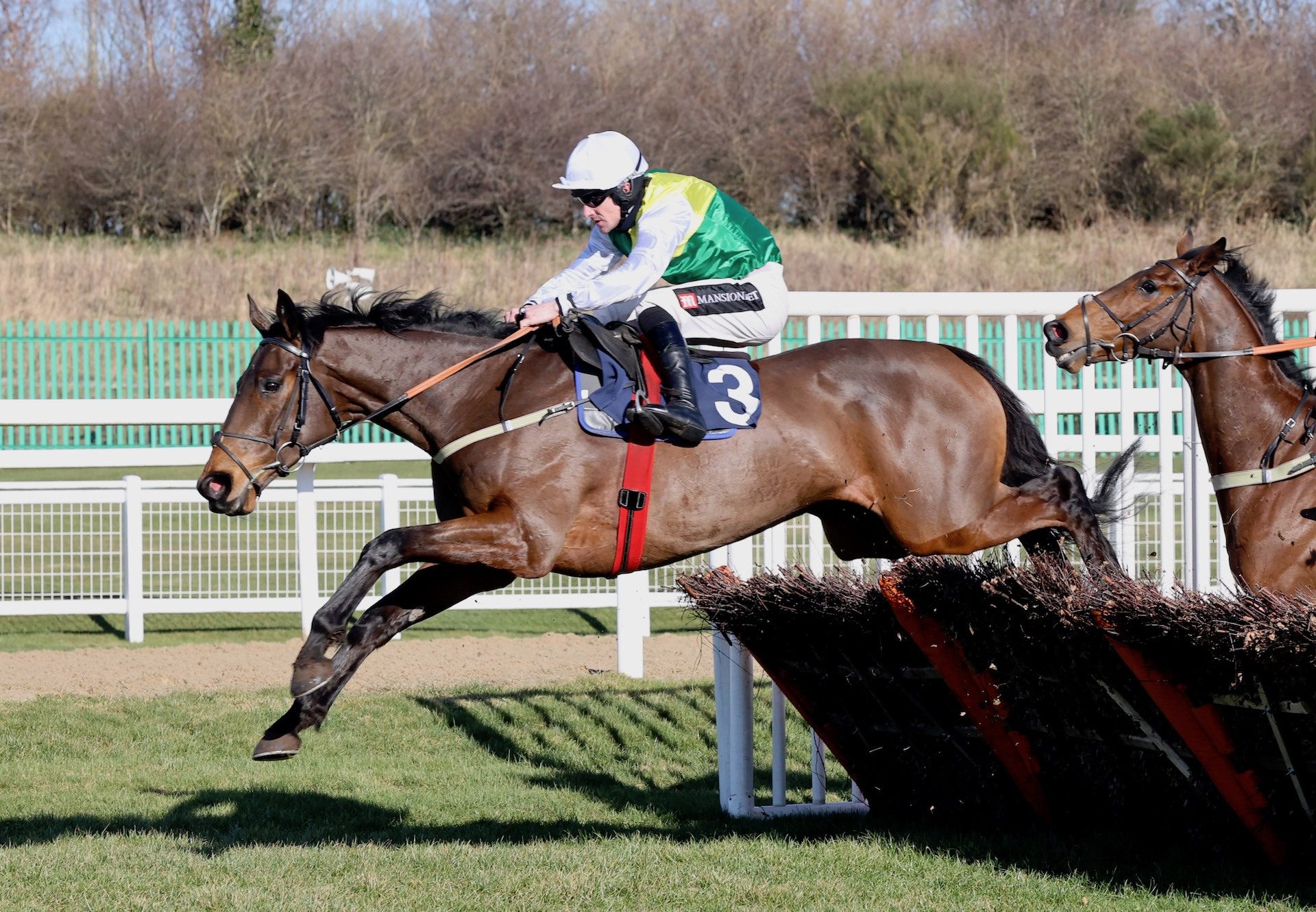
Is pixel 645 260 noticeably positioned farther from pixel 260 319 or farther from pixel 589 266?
pixel 260 319

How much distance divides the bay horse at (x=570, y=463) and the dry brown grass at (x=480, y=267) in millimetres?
17373

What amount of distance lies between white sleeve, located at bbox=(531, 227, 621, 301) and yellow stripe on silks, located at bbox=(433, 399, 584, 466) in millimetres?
458

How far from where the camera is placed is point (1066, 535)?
4.87m

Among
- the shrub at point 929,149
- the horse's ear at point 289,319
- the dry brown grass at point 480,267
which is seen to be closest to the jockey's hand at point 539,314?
the horse's ear at point 289,319

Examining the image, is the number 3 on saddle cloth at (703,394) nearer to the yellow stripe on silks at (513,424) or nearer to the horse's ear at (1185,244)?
the yellow stripe on silks at (513,424)

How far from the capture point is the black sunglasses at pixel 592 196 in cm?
448

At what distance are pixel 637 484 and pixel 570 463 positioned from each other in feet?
0.70

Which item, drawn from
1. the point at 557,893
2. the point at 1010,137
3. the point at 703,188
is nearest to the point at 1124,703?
the point at 557,893

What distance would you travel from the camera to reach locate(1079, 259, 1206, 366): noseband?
4609 millimetres

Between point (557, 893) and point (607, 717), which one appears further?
point (607, 717)

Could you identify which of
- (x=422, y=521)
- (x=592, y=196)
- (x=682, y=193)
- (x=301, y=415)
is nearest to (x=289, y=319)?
(x=301, y=415)

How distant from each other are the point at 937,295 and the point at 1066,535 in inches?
48.9

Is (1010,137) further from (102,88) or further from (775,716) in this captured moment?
(775,716)

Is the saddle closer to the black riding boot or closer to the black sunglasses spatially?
the black riding boot
